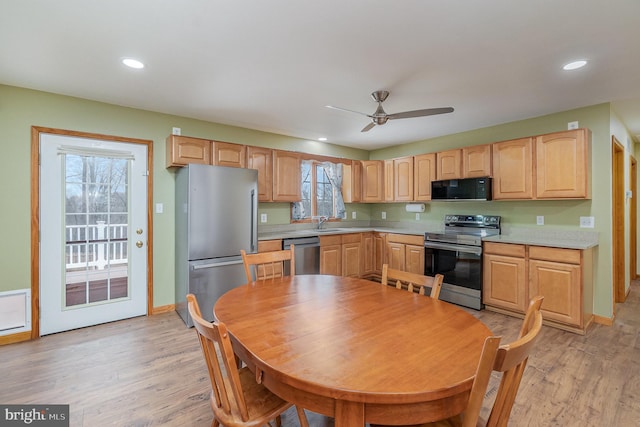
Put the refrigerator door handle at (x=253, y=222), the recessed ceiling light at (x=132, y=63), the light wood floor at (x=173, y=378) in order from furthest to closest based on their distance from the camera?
the refrigerator door handle at (x=253, y=222)
the recessed ceiling light at (x=132, y=63)
the light wood floor at (x=173, y=378)

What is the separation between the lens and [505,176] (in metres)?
3.74

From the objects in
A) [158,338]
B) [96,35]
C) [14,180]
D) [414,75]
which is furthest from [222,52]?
[158,338]

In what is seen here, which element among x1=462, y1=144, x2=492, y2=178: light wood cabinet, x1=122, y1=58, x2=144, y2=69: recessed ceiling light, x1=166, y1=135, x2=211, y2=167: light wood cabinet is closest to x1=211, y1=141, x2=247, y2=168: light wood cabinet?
x1=166, y1=135, x2=211, y2=167: light wood cabinet

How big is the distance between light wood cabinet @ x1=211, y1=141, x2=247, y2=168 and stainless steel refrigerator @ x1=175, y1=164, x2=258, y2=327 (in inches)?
13.3

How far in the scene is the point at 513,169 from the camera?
3668 millimetres

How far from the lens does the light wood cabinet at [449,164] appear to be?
13.8ft

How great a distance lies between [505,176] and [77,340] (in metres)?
5.10

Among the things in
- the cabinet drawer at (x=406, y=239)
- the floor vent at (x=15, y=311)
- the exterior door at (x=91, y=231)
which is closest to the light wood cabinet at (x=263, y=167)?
the exterior door at (x=91, y=231)

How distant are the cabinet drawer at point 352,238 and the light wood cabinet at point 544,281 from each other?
6.11ft

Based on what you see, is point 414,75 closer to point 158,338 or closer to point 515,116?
point 515,116

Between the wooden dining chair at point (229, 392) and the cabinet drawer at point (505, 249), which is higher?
the cabinet drawer at point (505, 249)

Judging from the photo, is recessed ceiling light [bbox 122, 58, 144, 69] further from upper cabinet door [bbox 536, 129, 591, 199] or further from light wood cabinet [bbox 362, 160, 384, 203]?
upper cabinet door [bbox 536, 129, 591, 199]

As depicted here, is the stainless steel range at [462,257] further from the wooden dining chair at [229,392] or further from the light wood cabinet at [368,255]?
the wooden dining chair at [229,392]

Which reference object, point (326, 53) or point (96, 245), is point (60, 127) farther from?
point (326, 53)
